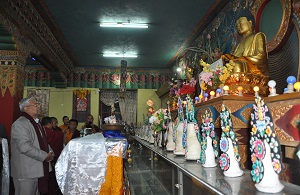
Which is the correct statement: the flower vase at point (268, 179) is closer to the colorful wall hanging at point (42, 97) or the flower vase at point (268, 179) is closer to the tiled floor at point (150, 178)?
the tiled floor at point (150, 178)

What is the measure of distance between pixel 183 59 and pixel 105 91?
11.6 feet

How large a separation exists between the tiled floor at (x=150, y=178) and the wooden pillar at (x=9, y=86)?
242 centimetres

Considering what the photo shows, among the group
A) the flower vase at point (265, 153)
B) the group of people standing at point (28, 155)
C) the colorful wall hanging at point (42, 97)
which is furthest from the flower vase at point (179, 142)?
the colorful wall hanging at point (42, 97)

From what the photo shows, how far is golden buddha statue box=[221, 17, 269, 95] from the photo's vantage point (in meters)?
2.69

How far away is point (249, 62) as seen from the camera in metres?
2.97

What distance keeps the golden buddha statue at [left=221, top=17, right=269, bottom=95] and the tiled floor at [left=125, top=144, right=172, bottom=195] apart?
3.78 feet

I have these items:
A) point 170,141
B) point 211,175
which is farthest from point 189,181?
point 170,141

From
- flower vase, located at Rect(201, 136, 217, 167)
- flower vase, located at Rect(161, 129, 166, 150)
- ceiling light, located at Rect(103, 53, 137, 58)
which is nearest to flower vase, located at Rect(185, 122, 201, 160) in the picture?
flower vase, located at Rect(201, 136, 217, 167)

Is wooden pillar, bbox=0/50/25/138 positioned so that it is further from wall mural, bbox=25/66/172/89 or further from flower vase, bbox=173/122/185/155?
wall mural, bbox=25/66/172/89

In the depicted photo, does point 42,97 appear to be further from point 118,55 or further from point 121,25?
point 121,25

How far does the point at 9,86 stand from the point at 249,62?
3910 mm

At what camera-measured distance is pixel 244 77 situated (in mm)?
2709

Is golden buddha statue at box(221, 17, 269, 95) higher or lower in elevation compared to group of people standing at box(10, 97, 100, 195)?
higher

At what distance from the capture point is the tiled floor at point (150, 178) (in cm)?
198
